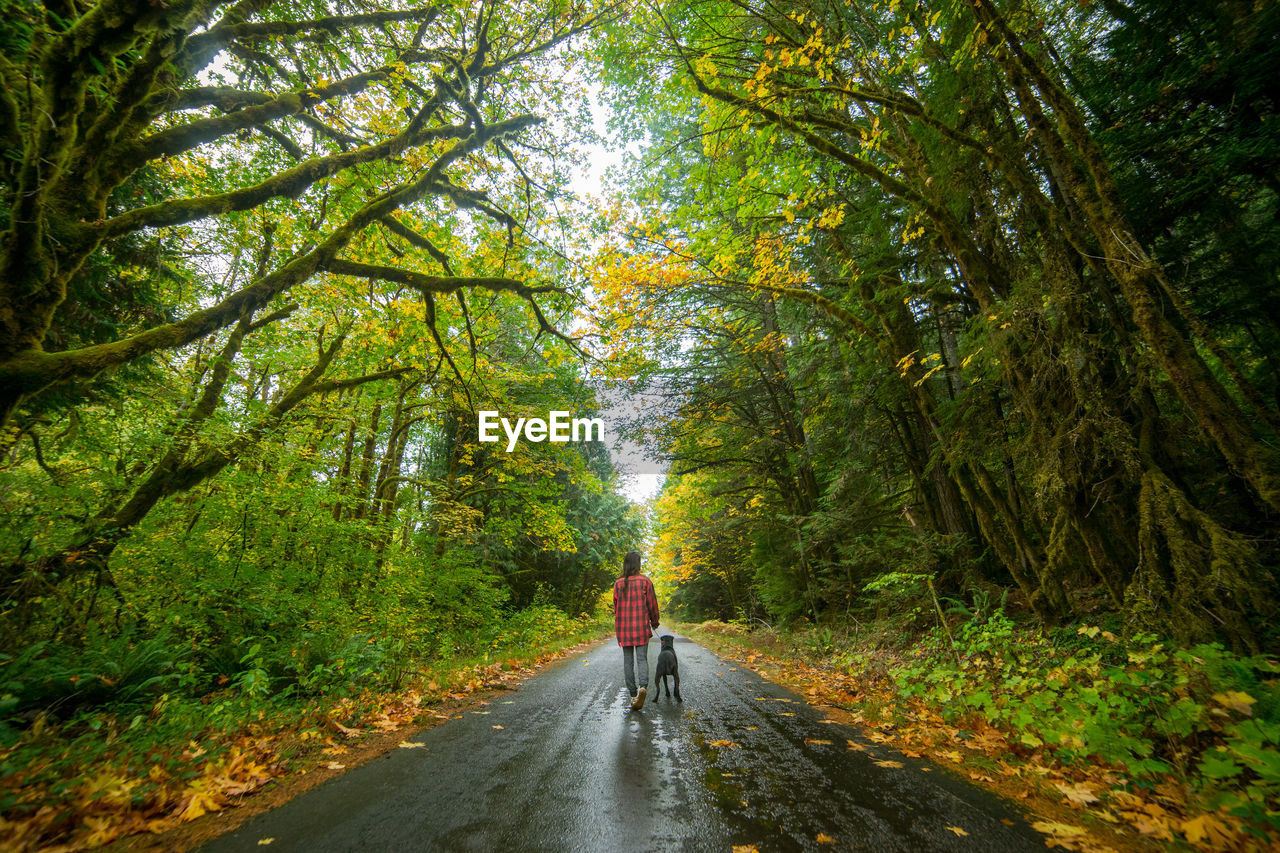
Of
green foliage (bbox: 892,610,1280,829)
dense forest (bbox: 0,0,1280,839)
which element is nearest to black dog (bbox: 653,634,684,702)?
green foliage (bbox: 892,610,1280,829)

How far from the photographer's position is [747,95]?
19.9 feet

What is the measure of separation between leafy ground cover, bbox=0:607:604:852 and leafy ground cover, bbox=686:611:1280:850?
4904mm

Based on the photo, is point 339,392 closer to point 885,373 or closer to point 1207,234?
point 885,373

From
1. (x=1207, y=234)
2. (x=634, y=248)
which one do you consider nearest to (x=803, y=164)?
(x=634, y=248)

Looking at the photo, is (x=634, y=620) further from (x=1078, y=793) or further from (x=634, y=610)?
(x=1078, y=793)

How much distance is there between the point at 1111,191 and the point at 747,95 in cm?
425

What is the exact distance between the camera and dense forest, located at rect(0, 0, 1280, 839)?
3.86 m

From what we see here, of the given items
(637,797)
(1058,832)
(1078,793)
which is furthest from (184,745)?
(1078,793)

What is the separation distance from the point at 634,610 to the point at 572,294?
541 centimetres

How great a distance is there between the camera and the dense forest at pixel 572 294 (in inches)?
152

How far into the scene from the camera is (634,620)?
589 cm

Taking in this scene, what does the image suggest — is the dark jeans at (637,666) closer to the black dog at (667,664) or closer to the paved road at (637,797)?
the black dog at (667,664)

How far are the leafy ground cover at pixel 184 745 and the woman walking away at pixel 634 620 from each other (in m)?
2.30

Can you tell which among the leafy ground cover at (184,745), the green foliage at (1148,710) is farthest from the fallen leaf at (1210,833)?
the leafy ground cover at (184,745)
